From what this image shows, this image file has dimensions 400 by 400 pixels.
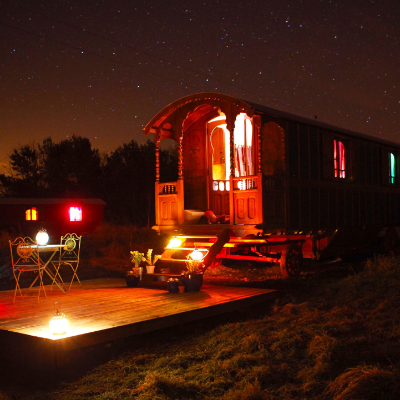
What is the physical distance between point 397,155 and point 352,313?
10.5 metres

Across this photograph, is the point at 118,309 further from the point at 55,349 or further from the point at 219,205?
the point at 219,205

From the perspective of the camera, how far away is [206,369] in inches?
183

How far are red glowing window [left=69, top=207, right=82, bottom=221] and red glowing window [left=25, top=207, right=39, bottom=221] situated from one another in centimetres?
182

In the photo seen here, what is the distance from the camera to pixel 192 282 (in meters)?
7.91

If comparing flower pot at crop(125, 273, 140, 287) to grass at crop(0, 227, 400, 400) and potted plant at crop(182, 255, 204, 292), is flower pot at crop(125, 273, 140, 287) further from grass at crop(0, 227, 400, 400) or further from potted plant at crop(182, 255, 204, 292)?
grass at crop(0, 227, 400, 400)

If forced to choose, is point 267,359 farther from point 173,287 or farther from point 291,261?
point 291,261

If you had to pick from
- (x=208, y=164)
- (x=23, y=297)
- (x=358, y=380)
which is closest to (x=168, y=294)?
(x=23, y=297)

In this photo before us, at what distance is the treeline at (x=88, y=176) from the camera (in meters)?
35.5

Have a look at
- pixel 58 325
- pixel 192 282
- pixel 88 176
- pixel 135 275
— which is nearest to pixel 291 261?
pixel 192 282

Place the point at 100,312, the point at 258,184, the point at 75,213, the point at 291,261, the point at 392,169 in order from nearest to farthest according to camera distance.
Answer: the point at 100,312
the point at 258,184
the point at 291,261
the point at 392,169
the point at 75,213

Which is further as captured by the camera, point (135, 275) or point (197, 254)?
point (197, 254)

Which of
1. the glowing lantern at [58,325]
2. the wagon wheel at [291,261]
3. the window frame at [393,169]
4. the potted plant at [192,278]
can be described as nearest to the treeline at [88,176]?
the window frame at [393,169]

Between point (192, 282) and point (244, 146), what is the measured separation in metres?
4.81

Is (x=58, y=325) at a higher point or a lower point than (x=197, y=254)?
lower
